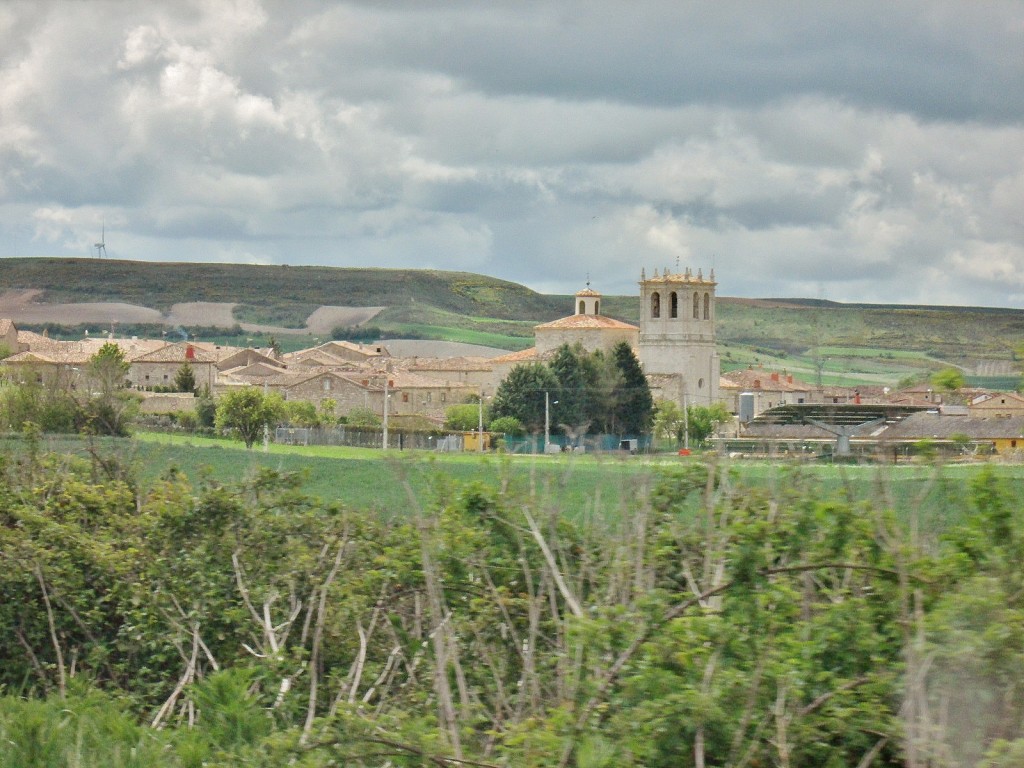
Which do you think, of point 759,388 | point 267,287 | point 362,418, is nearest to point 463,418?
point 362,418

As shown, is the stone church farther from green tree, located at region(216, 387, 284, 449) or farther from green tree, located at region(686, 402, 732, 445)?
green tree, located at region(216, 387, 284, 449)

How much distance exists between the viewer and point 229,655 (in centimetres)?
914

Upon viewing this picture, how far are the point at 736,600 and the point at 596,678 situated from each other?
2.06 ft

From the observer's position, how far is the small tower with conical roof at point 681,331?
103062 mm

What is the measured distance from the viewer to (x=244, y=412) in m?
70.8

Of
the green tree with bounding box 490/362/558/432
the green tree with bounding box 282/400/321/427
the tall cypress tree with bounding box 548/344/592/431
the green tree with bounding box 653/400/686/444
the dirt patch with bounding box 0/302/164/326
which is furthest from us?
the dirt patch with bounding box 0/302/164/326

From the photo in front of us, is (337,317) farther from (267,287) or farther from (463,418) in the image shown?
(463,418)

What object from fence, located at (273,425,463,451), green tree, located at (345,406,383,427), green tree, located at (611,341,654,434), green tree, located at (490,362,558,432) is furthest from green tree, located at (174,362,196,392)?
green tree, located at (611,341,654,434)

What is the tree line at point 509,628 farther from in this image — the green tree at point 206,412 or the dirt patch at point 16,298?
the dirt patch at point 16,298

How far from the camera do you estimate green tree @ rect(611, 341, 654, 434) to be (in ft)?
261

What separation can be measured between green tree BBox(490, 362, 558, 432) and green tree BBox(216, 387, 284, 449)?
449 inches

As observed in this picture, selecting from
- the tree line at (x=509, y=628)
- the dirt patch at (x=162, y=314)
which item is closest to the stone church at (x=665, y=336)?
the dirt patch at (x=162, y=314)

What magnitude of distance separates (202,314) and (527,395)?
317ft

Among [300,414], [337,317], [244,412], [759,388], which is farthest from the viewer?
[337,317]
